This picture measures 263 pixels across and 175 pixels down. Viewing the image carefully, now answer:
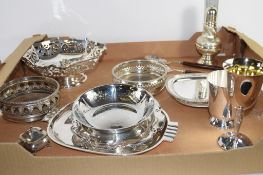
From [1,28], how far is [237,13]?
0.61 m

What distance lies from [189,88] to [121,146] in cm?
24

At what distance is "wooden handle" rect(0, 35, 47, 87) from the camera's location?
641 millimetres

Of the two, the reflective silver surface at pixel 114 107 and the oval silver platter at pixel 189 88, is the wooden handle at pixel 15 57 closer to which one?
the reflective silver surface at pixel 114 107

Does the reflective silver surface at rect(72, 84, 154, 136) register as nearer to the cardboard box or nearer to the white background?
the cardboard box

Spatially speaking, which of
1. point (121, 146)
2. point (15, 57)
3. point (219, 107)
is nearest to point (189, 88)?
point (219, 107)

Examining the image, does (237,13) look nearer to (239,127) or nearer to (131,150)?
(239,127)

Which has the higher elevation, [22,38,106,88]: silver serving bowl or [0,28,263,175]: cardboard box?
[22,38,106,88]: silver serving bowl

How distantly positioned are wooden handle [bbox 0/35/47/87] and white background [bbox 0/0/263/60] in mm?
52

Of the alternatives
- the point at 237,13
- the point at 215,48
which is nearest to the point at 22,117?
the point at 215,48

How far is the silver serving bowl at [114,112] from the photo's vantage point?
499mm

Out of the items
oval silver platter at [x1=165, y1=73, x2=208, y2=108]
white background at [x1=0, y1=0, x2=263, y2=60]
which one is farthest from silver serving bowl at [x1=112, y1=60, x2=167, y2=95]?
white background at [x1=0, y1=0, x2=263, y2=60]

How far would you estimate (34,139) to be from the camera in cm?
50

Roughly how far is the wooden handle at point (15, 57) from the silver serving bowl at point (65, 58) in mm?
12

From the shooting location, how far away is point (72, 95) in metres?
0.66
